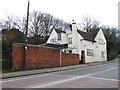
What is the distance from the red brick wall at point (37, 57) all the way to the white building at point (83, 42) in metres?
9.39

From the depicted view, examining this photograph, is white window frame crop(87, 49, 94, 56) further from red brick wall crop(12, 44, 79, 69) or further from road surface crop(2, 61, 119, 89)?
road surface crop(2, 61, 119, 89)

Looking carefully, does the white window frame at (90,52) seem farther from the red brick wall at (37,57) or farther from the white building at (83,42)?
the red brick wall at (37,57)

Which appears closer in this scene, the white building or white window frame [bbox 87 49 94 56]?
the white building

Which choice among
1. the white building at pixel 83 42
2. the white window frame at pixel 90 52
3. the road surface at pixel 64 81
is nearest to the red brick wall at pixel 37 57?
the road surface at pixel 64 81

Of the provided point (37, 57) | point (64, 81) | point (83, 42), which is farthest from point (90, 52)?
point (64, 81)

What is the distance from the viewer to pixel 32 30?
2079 inches

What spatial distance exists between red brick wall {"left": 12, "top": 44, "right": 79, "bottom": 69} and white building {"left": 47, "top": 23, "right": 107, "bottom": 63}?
30.8ft

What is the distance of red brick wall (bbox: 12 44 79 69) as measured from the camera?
21.8m

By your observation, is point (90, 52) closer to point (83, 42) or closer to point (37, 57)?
point (83, 42)

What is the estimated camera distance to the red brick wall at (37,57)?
71.6 ft

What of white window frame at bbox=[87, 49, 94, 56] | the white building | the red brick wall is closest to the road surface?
the red brick wall

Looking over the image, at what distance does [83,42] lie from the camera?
129 ft

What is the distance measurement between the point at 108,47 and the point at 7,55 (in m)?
38.7

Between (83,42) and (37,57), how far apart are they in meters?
17.4
